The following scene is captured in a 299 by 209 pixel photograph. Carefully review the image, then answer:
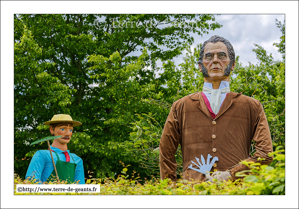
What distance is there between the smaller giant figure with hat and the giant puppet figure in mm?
1263

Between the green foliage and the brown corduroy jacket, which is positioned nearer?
the green foliage

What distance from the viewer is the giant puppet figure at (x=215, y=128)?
399 cm

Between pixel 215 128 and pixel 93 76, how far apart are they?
510 centimetres

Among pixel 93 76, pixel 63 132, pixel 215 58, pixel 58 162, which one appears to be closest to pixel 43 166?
pixel 58 162

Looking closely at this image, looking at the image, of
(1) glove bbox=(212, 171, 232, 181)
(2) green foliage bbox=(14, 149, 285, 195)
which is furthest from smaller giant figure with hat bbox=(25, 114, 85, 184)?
(1) glove bbox=(212, 171, 232, 181)

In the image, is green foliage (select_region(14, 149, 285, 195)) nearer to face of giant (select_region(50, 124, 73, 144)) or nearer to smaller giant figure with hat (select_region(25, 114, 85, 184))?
smaller giant figure with hat (select_region(25, 114, 85, 184))

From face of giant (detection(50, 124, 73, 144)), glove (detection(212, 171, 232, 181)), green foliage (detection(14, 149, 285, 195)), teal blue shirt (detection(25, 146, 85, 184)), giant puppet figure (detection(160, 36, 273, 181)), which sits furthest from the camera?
face of giant (detection(50, 124, 73, 144))

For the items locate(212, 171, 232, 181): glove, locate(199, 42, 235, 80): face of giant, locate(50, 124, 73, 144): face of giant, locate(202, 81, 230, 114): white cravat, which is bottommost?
locate(212, 171, 232, 181): glove

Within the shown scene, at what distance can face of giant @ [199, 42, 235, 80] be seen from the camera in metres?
4.23

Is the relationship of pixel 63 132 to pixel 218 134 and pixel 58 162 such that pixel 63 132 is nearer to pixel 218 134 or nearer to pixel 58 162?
pixel 58 162

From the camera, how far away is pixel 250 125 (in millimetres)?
4160

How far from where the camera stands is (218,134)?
13.3 ft

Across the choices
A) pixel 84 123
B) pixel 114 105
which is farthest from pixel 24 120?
pixel 114 105

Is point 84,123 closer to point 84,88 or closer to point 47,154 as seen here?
point 84,88
